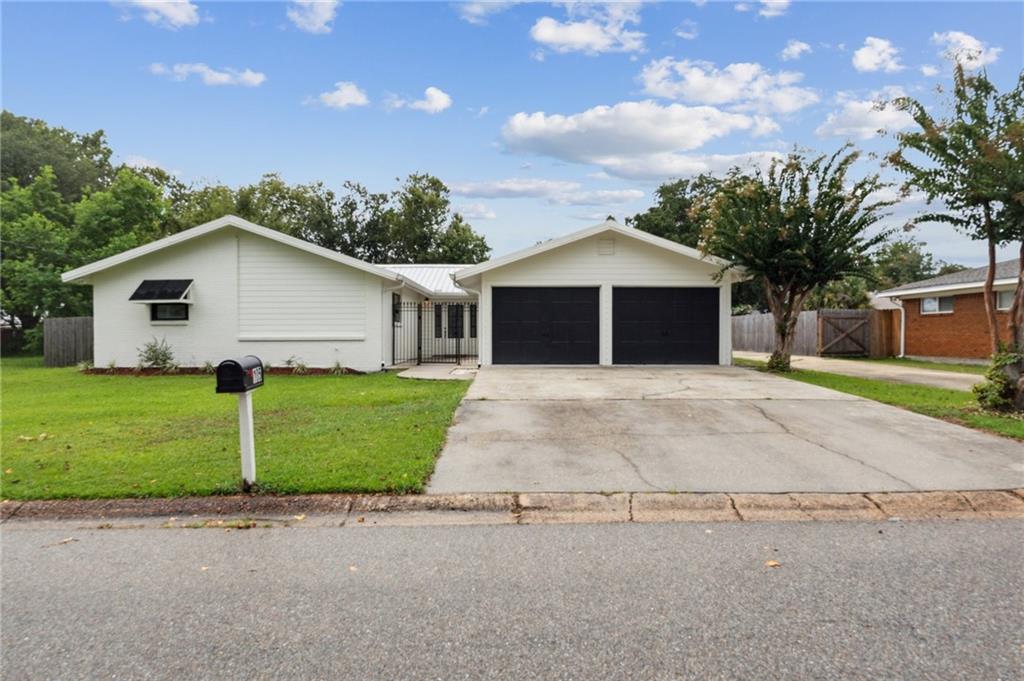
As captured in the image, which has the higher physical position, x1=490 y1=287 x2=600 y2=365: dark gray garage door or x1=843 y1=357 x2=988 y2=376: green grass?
x1=490 y1=287 x2=600 y2=365: dark gray garage door

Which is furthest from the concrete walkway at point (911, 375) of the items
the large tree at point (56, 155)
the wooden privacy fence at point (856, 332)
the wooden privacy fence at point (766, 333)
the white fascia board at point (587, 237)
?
the large tree at point (56, 155)

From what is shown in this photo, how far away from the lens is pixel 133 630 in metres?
2.72

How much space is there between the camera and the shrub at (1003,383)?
838cm

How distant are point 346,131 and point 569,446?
15.0 m

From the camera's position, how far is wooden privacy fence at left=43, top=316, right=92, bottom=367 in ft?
62.5

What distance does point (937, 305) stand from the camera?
20422 mm

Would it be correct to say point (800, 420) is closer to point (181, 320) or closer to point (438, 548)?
point (438, 548)

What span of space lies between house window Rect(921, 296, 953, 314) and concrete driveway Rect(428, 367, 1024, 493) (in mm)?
13938

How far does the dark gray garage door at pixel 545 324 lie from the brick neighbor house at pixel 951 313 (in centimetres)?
1263

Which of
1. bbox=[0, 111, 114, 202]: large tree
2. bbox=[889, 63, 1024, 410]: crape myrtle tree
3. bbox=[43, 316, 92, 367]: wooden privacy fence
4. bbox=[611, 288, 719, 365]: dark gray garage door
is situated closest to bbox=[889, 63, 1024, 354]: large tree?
bbox=[889, 63, 1024, 410]: crape myrtle tree

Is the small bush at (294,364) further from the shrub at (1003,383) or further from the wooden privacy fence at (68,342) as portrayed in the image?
the shrub at (1003,383)

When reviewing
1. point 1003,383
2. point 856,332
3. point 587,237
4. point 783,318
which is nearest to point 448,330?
point 587,237

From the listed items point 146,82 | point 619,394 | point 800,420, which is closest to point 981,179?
point 800,420

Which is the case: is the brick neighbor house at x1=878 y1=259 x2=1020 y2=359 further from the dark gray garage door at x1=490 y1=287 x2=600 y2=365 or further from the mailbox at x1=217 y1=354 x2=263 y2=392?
the mailbox at x1=217 y1=354 x2=263 y2=392
